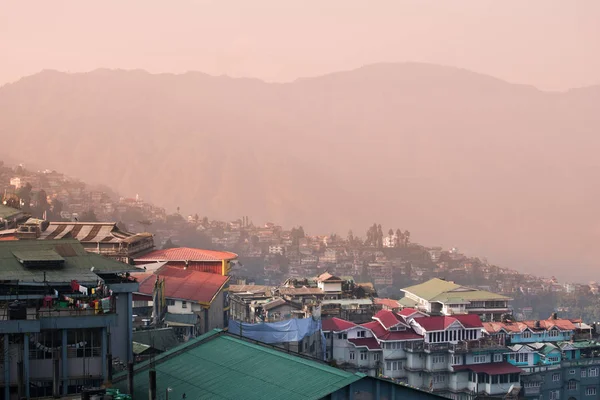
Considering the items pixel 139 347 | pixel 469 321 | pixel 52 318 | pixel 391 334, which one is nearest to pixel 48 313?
pixel 52 318

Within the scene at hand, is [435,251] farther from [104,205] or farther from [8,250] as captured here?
[8,250]

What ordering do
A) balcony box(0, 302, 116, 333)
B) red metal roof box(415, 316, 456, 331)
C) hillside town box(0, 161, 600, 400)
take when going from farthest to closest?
red metal roof box(415, 316, 456, 331)
hillside town box(0, 161, 600, 400)
balcony box(0, 302, 116, 333)

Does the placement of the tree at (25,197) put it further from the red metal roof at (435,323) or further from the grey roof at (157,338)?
the grey roof at (157,338)

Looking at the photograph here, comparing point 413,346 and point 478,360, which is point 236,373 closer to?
point 413,346

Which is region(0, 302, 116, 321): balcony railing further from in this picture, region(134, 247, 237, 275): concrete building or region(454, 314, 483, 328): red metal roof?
region(454, 314, 483, 328): red metal roof

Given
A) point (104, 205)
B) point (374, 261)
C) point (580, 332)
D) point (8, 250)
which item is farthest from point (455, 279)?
point (8, 250)

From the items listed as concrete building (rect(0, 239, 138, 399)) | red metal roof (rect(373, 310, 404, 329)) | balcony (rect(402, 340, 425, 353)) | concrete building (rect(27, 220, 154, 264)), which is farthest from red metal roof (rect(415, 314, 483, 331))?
concrete building (rect(0, 239, 138, 399))
